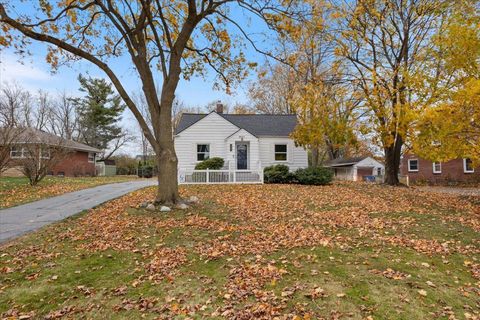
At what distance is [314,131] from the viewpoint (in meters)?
17.8

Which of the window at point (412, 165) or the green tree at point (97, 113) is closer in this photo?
the window at point (412, 165)

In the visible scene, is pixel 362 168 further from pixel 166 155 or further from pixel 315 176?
pixel 166 155

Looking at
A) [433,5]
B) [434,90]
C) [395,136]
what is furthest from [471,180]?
[434,90]

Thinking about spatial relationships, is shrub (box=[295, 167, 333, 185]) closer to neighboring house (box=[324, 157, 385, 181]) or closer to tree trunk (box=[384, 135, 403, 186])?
tree trunk (box=[384, 135, 403, 186])

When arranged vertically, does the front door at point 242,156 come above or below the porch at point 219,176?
above

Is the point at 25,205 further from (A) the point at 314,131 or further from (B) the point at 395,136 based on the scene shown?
(B) the point at 395,136

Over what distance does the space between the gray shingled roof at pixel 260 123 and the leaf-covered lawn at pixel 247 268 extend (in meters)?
13.6

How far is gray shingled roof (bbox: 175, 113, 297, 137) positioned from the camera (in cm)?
2175

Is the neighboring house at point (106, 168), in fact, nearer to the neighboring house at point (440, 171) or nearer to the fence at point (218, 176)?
the fence at point (218, 176)

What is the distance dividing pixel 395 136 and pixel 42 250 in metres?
18.0

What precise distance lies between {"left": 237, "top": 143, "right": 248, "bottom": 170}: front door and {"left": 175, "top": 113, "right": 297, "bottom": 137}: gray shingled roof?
1.42 m

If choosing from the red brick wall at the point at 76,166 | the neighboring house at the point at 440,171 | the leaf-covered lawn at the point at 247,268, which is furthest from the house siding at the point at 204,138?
the neighboring house at the point at 440,171

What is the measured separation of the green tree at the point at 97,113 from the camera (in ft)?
141

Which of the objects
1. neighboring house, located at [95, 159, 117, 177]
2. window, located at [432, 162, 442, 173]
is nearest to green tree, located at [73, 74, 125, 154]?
neighboring house, located at [95, 159, 117, 177]
